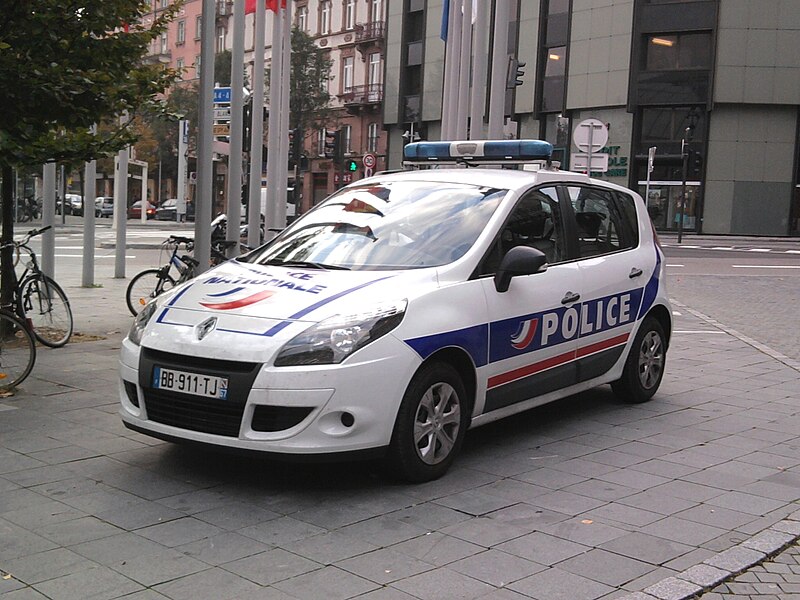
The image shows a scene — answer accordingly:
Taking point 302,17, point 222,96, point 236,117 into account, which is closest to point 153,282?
point 236,117

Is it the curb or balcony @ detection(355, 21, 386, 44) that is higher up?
balcony @ detection(355, 21, 386, 44)

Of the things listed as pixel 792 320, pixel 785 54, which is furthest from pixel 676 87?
pixel 792 320

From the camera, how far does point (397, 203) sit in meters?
6.68

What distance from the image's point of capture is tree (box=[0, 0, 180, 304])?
8.29 metres

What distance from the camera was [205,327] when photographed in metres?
5.42

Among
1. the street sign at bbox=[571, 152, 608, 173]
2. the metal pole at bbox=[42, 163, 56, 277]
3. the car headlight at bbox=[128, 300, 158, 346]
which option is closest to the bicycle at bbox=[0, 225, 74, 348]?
the metal pole at bbox=[42, 163, 56, 277]

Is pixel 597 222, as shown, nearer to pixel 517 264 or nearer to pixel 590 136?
pixel 517 264

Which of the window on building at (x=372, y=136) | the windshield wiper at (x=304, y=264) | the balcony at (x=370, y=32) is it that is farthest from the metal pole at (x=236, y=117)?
the window on building at (x=372, y=136)

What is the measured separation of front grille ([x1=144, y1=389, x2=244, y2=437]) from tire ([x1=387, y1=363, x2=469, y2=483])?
2.85ft

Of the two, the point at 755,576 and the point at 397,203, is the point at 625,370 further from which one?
the point at 755,576

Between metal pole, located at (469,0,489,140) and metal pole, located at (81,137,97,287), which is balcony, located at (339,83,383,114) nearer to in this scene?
metal pole, located at (469,0,489,140)

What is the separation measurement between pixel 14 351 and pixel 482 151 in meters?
3.94

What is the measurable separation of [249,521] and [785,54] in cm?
4357

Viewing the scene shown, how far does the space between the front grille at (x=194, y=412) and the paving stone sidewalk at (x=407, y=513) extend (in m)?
0.36
